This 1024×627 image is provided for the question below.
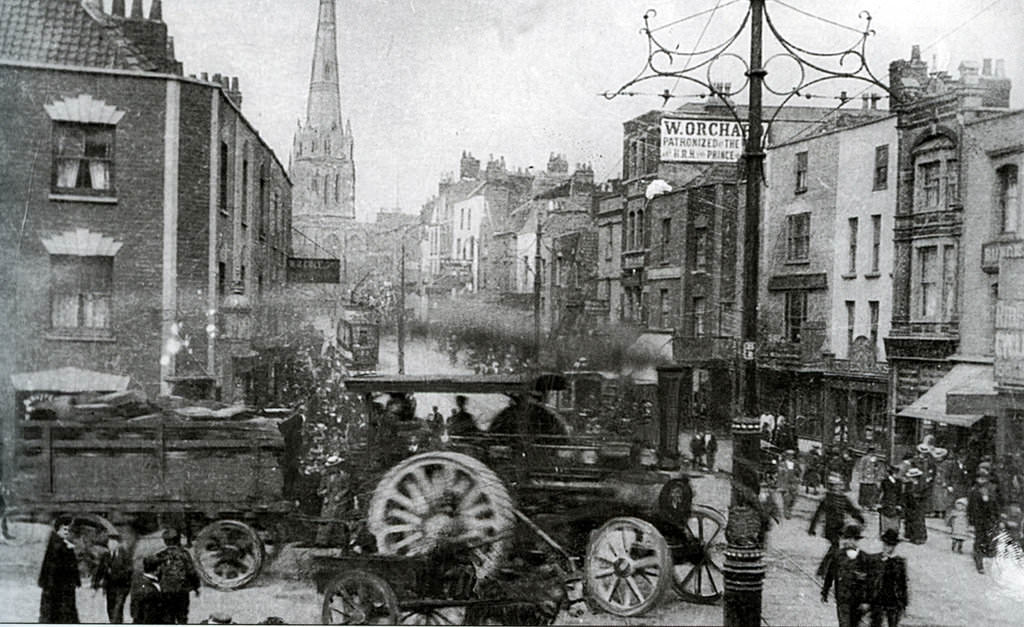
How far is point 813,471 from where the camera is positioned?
6367mm

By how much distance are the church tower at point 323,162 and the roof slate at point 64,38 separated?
1.07 m

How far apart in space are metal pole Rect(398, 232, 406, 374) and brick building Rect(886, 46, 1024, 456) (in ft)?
11.2

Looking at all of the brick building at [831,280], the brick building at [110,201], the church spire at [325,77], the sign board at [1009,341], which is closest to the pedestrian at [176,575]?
the brick building at [110,201]

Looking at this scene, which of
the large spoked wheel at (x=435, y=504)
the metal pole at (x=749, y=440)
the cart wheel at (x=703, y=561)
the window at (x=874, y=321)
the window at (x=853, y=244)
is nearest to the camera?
the metal pole at (x=749, y=440)

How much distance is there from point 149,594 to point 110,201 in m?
2.68

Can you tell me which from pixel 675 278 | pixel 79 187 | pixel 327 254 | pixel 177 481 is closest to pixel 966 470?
pixel 675 278

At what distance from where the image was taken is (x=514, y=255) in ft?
20.9


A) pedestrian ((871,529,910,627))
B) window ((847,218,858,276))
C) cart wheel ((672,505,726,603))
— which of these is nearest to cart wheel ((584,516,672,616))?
cart wheel ((672,505,726,603))

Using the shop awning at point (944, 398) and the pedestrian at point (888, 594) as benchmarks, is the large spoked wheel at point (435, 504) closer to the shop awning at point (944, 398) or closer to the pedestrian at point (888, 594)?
the pedestrian at point (888, 594)

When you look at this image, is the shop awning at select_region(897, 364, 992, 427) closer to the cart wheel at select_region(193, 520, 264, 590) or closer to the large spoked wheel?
the large spoked wheel

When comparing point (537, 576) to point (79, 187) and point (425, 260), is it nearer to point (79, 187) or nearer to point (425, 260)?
point (425, 260)

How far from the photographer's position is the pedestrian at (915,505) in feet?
20.6

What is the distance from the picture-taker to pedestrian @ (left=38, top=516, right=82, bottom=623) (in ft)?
19.7

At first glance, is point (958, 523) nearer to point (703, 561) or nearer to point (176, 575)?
point (703, 561)
